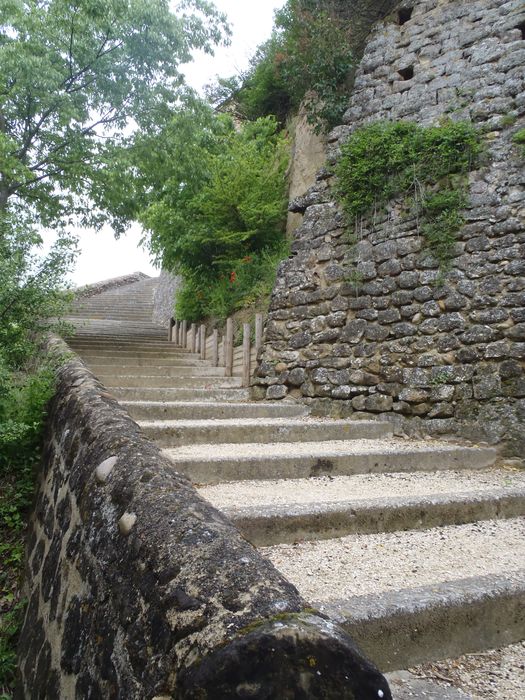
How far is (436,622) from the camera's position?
5.55ft

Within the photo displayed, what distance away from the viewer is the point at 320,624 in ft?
3.06

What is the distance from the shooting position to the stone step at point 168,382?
528 centimetres

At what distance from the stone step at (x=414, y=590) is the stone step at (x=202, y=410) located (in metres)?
2.11

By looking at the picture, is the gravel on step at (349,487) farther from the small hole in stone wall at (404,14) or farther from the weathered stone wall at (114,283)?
the weathered stone wall at (114,283)

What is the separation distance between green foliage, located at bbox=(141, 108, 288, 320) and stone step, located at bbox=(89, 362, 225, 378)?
178 centimetres

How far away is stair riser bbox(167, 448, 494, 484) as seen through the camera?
296cm

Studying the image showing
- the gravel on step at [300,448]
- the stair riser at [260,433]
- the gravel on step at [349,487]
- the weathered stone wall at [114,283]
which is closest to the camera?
the gravel on step at [349,487]

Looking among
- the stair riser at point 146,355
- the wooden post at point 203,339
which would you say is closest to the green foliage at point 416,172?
the stair riser at point 146,355


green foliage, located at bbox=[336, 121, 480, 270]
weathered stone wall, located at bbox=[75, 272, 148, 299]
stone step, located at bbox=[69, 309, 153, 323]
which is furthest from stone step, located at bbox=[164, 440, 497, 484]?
weathered stone wall, located at bbox=[75, 272, 148, 299]

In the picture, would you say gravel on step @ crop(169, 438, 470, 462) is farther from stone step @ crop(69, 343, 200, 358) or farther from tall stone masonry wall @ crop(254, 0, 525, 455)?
stone step @ crop(69, 343, 200, 358)

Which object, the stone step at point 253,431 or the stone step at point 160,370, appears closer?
the stone step at point 253,431

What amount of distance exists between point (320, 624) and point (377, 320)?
4.05 metres

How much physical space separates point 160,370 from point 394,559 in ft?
15.3

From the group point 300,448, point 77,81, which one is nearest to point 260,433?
point 300,448
